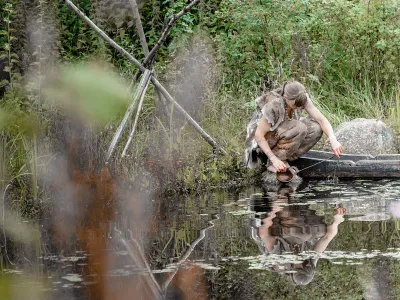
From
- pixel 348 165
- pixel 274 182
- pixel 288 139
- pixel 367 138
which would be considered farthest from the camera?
pixel 367 138

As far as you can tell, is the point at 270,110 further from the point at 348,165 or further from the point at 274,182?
the point at 348,165

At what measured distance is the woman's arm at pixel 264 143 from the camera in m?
9.05

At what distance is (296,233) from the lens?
21.8ft

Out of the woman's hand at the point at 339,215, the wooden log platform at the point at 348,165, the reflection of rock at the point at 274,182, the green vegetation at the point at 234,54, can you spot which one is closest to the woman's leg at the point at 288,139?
the reflection of rock at the point at 274,182

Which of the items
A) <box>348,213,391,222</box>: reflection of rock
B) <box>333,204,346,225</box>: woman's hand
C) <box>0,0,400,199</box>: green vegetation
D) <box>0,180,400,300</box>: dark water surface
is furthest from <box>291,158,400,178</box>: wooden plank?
<box>348,213,391,222</box>: reflection of rock

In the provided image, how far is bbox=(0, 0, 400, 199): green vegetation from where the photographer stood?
33.2 feet

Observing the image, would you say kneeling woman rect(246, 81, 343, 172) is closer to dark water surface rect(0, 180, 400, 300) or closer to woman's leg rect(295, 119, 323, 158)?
woman's leg rect(295, 119, 323, 158)

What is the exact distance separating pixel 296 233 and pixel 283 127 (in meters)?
2.90

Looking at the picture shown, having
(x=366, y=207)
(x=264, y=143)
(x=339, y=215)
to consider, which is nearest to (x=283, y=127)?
(x=264, y=143)

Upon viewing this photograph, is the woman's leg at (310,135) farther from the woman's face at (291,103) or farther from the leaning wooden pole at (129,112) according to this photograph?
the leaning wooden pole at (129,112)

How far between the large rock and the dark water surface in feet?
5.18

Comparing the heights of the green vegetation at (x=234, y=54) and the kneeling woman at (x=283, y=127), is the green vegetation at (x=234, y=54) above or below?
above

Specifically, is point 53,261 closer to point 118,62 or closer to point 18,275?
point 18,275

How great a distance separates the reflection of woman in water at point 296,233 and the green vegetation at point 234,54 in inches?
79.0
